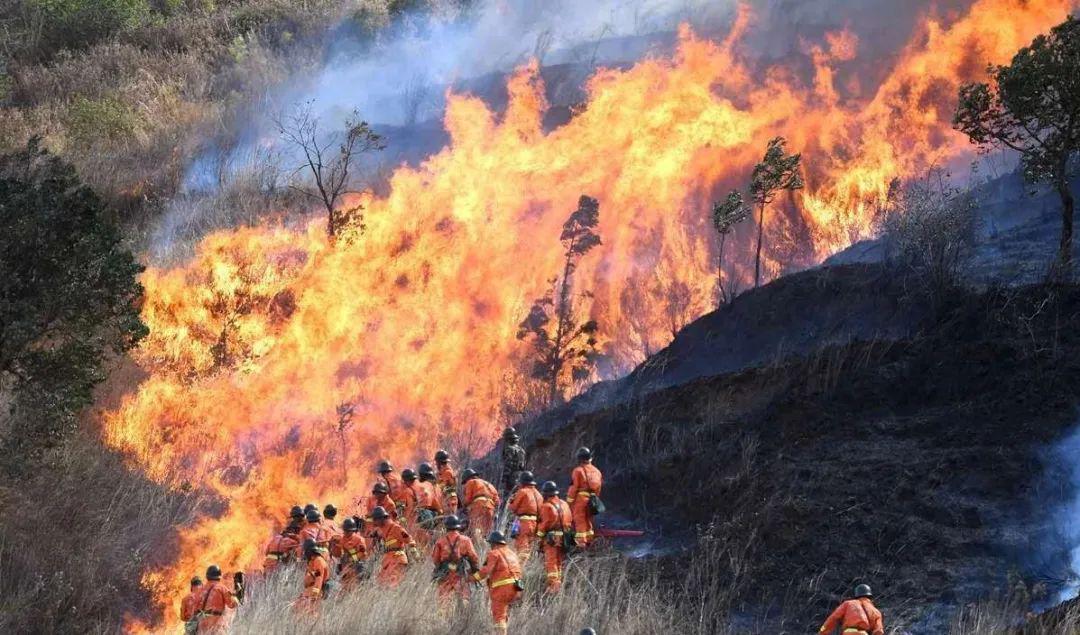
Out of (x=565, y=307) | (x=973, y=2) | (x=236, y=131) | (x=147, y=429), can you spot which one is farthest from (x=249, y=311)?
(x=973, y=2)

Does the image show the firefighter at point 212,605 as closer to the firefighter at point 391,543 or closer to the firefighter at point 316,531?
the firefighter at point 316,531

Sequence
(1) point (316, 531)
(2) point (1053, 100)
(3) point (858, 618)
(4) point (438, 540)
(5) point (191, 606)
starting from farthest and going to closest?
(2) point (1053, 100) → (1) point (316, 531) → (5) point (191, 606) → (4) point (438, 540) → (3) point (858, 618)

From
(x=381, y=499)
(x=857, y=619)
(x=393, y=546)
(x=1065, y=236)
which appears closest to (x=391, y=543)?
(x=393, y=546)

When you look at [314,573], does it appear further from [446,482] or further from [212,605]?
[446,482]

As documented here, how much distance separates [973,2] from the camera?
29.2m

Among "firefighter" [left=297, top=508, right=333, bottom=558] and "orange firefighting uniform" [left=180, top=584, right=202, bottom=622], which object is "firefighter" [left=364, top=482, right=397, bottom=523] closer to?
"firefighter" [left=297, top=508, right=333, bottom=558]

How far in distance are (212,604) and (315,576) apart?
1.23 meters

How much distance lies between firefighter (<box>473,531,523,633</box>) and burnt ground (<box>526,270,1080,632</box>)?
11.2 ft

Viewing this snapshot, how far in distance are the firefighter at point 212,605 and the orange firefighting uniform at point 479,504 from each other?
3.20m

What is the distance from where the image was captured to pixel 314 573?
1198 centimetres

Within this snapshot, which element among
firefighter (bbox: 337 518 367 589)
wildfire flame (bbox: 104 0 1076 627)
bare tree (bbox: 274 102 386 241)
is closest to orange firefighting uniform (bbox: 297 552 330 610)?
firefighter (bbox: 337 518 367 589)

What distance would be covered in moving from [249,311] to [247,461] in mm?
4545

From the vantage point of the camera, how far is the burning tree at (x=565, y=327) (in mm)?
23609

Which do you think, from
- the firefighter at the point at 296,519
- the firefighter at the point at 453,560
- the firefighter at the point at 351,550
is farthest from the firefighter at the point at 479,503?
the firefighter at the point at 453,560
